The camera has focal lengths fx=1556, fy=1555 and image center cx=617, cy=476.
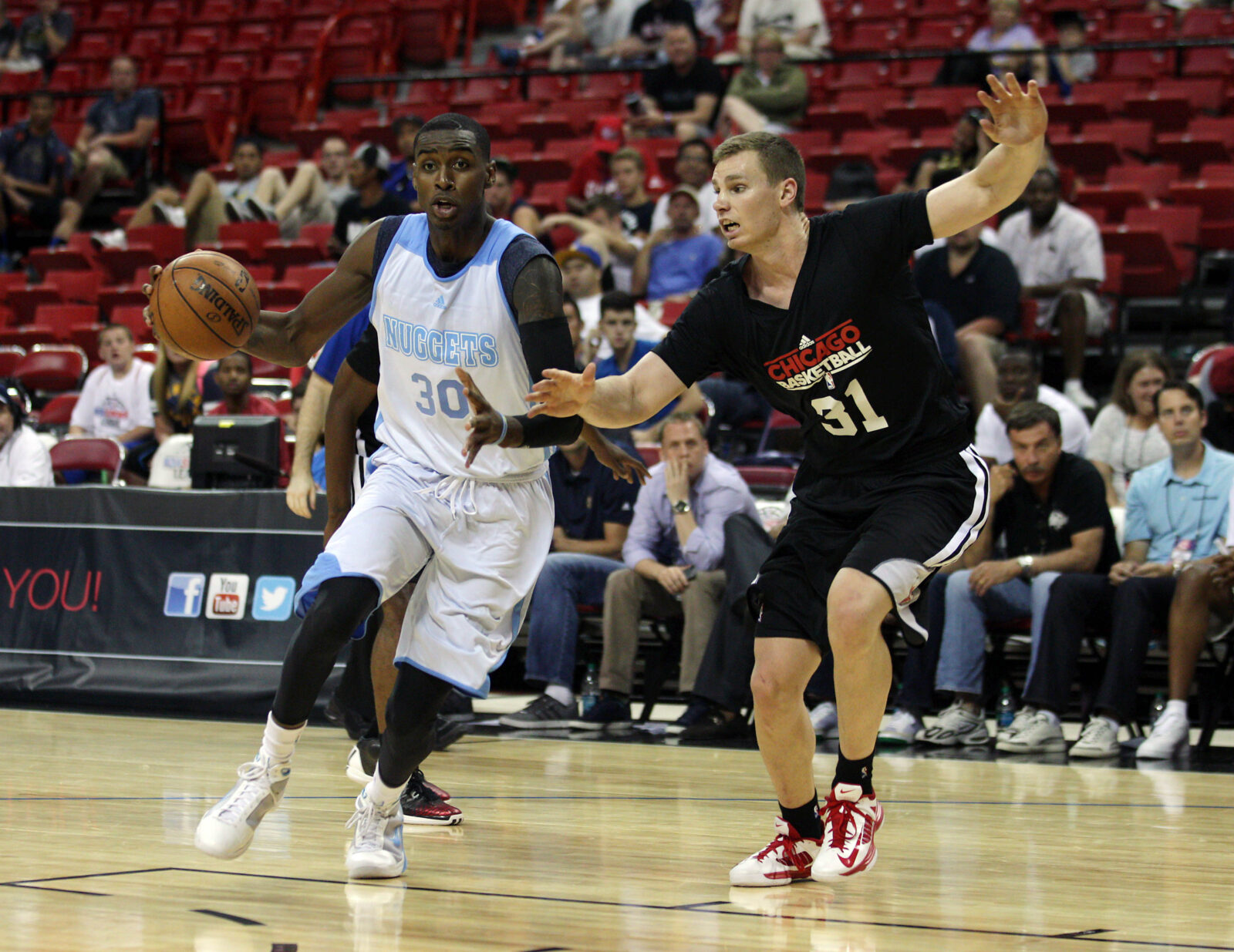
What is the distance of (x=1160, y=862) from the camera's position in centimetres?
396

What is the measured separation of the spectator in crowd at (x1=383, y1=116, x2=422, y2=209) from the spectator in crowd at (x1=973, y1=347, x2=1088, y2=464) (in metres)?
4.25

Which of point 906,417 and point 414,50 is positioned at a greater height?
point 414,50

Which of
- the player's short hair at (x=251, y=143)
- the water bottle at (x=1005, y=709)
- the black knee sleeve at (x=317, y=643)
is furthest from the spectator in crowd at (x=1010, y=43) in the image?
→ the black knee sleeve at (x=317, y=643)

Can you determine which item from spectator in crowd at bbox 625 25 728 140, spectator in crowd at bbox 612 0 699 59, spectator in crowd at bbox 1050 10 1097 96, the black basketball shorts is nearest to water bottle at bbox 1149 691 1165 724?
the black basketball shorts

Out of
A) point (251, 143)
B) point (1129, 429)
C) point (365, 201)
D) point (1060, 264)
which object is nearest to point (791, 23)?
point (365, 201)

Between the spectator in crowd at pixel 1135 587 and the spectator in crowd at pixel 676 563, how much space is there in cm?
147

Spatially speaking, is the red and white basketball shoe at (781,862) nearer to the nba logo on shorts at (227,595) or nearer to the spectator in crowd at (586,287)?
the nba logo on shorts at (227,595)

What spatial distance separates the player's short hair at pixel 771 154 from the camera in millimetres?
3768

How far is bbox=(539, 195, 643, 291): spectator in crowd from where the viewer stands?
11258 millimetres

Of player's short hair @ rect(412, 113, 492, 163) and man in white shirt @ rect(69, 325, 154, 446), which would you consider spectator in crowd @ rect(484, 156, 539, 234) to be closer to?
man in white shirt @ rect(69, 325, 154, 446)

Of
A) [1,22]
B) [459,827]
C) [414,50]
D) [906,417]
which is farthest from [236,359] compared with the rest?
[1,22]

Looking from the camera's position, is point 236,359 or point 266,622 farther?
point 236,359

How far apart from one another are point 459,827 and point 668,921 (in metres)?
1.46

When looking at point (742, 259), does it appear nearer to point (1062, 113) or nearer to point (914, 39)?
point (1062, 113)
